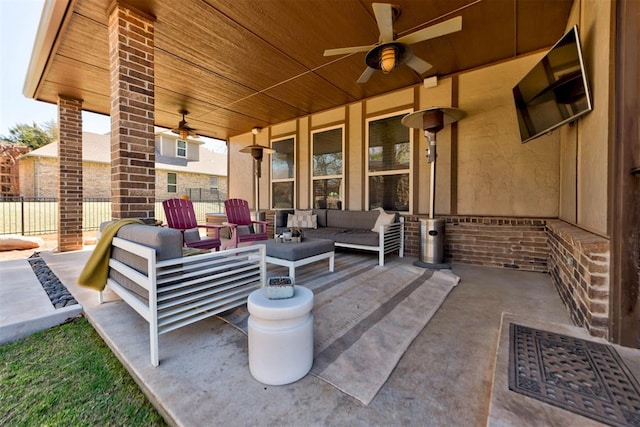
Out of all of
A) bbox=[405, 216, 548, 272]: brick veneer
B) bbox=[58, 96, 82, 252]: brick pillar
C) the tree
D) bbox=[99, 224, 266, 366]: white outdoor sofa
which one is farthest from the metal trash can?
the tree

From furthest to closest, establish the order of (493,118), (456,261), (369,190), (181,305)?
(369,190), (456,261), (493,118), (181,305)

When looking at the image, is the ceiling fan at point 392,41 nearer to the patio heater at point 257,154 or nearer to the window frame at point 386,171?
the window frame at point 386,171

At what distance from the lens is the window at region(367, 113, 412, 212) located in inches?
195

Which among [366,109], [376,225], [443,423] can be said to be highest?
[366,109]

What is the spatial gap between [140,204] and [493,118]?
514 cm

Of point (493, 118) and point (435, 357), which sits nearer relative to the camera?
point (435, 357)

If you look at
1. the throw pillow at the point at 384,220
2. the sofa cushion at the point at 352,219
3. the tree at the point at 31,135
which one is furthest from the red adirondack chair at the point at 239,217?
the tree at the point at 31,135

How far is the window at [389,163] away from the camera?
4.95 meters

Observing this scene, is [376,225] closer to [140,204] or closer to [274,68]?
[274,68]

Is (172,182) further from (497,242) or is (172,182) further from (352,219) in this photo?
(497,242)

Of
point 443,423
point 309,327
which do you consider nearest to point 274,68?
point 309,327

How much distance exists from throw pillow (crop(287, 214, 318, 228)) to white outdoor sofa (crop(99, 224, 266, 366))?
3.21 metres

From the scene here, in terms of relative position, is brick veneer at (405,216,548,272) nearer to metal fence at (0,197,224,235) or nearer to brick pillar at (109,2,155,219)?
brick pillar at (109,2,155,219)

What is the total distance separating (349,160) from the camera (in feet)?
18.6
